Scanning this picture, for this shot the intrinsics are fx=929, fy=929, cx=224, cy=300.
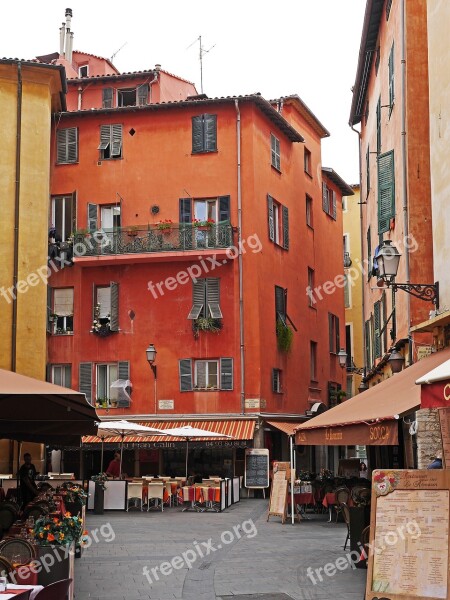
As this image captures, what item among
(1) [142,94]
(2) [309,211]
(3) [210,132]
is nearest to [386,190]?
(3) [210,132]

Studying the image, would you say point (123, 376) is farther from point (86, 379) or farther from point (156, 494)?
point (156, 494)

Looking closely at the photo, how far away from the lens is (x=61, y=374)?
35656mm

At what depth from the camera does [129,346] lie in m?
35.2

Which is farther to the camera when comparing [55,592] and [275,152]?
[275,152]

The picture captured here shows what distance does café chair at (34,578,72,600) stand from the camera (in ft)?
23.3

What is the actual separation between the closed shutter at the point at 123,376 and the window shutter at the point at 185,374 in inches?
80.3

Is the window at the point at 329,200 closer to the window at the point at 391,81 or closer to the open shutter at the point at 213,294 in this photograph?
the open shutter at the point at 213,294

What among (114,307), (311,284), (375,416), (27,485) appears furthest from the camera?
(311,284)

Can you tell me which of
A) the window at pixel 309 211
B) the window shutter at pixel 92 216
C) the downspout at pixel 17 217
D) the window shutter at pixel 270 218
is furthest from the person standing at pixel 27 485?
the window at pixel 309 211

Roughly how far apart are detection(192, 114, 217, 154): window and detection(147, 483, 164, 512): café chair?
1444 centimetres

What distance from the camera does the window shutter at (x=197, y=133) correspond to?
118 ft

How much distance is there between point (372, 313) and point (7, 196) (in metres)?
12.2

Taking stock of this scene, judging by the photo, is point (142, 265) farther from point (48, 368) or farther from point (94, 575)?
point (94, 575)

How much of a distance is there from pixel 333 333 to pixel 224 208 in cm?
1185
